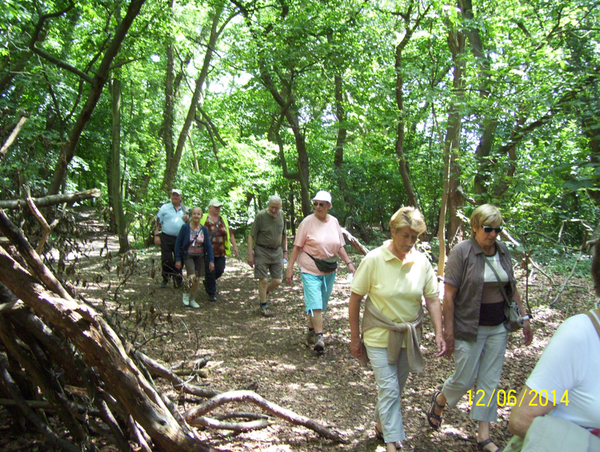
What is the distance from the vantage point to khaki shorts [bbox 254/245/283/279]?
7766 mm

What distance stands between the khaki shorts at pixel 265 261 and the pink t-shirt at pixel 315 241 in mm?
1714

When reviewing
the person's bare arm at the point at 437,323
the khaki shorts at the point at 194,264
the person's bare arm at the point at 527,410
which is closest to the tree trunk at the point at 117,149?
the khaki shorts at the point at 194,264

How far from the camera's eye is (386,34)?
443 inches

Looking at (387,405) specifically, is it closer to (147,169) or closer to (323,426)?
(323,426)

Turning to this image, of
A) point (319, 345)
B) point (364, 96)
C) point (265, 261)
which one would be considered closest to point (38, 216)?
point (319, 345)

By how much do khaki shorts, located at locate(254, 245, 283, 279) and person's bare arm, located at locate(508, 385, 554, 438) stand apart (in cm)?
605

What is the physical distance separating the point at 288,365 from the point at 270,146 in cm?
1476

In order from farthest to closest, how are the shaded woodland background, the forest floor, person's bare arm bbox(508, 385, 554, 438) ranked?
the forest floor → the shaded woodland background → person's bare arm bbox(508, 385, 554, 438)

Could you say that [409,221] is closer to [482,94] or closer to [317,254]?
[317,254]

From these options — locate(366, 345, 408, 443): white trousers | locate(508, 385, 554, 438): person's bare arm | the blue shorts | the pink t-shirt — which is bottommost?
locate(366, 345, 408, 443): white trousers

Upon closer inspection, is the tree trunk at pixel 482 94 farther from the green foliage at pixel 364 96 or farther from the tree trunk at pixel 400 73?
the tree trunk at pixel 400 73

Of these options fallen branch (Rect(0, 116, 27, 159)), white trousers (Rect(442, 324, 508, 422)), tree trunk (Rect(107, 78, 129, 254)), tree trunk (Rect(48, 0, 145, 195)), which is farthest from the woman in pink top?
tree trunk (Rect(107, 78, 129, 254))

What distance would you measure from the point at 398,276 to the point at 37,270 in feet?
7.84

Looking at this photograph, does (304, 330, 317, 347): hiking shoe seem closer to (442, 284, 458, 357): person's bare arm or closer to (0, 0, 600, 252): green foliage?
(442, 284, 458, 357): person's bare arm
